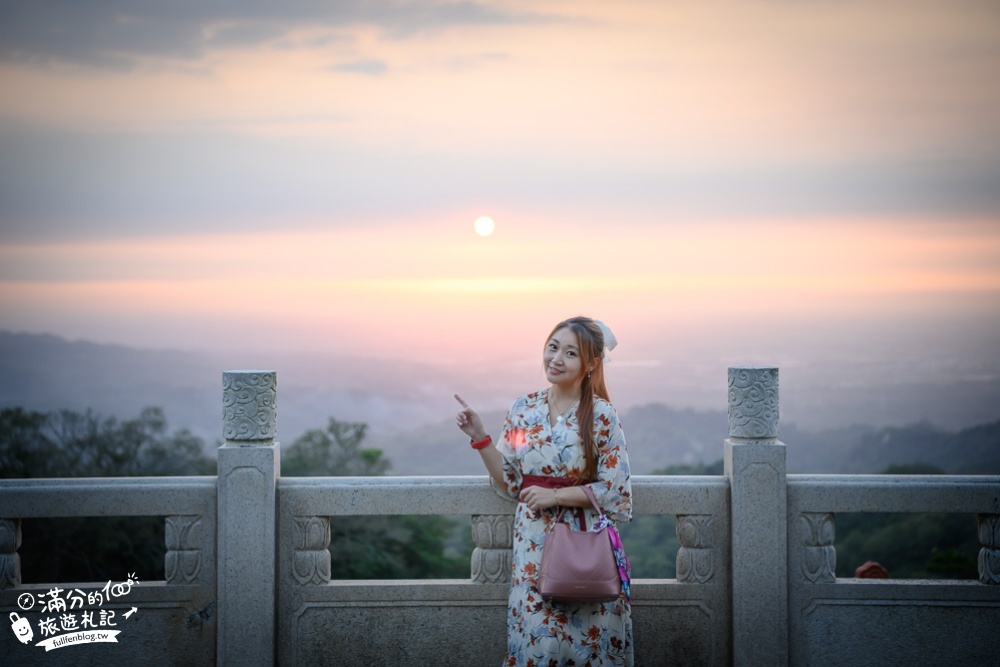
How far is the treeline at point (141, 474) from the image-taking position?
14062mm

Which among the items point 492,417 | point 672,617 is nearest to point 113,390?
point 492,417

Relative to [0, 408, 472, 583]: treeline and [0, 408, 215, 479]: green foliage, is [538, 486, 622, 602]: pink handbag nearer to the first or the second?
[0, 408, 472, 583]: treeline

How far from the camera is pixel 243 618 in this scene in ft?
15.5

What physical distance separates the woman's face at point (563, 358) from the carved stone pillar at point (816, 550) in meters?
1.64

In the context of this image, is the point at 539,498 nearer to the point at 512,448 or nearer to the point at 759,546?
the point at 512,448

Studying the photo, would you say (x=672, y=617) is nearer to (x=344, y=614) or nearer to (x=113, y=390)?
(x=344, y=614)

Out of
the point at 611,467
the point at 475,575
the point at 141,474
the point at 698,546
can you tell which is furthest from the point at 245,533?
the point at 141,474

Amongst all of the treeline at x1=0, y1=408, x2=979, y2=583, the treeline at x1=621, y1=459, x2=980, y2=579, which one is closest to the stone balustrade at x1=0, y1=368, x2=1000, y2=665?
the treeline at x1=621, y1=459, x2=980, y2=579

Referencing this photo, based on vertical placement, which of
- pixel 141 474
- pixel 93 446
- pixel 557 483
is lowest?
pixel 141 474

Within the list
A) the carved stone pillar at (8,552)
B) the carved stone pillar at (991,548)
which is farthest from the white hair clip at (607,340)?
the carved stone pillar at (8,552)

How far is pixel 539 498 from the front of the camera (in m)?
4.08

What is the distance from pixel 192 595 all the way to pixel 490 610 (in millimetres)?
1585

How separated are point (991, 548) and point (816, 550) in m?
0.95

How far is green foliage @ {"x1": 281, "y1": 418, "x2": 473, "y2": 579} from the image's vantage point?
15.1 meters
